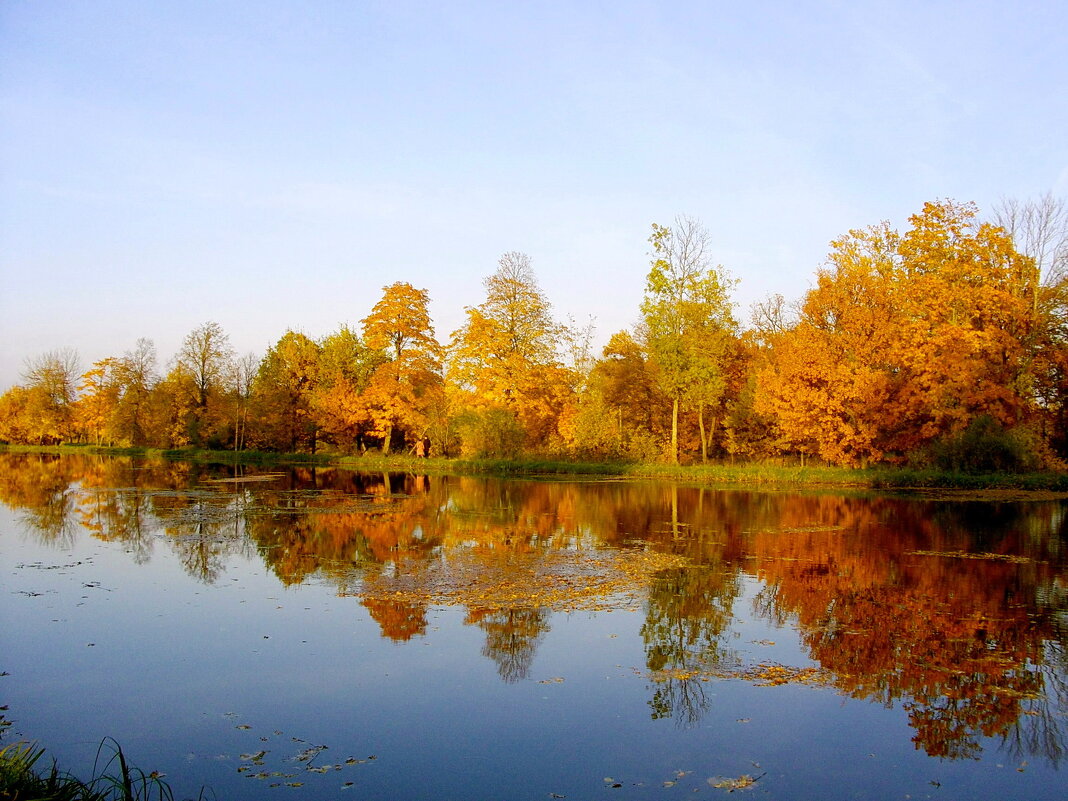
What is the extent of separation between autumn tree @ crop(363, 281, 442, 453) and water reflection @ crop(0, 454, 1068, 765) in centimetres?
1713

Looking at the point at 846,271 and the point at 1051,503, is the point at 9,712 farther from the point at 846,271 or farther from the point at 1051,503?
the point at 846,271

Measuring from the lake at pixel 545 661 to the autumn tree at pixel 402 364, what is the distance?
87.0 feet

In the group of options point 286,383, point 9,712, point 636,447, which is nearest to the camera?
point 9,712

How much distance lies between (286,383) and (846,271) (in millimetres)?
36852

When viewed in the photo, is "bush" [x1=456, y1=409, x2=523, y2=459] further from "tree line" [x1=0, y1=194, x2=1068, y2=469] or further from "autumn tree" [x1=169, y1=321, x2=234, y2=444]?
"autumn tree" [x1=169, y1=321, x2=234, y2=444]

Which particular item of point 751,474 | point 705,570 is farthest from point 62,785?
point 751,474

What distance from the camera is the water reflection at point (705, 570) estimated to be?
786cm

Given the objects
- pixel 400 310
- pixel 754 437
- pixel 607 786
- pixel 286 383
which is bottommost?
pixel 607 786

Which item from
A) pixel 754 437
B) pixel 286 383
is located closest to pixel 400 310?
pixel 286 383

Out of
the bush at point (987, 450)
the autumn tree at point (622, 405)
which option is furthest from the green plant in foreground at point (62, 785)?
the autumn tree at point (622, 405)

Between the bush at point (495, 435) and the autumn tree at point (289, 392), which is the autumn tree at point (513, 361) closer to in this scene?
the bush at point (495, 435)

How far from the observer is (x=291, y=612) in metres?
10.6

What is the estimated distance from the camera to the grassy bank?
2883 centimetres

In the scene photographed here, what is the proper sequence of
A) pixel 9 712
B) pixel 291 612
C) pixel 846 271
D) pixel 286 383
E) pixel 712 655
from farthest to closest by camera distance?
pixel 286 383
pixel 846 271
pixel 291 612
pixel 712 655
pixel 9 712
